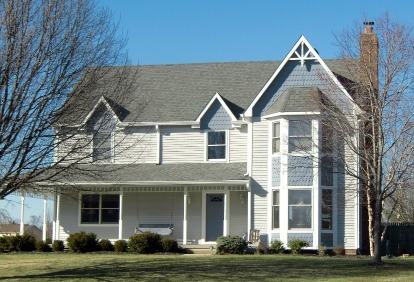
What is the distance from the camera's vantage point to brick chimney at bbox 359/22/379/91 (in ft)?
85.9

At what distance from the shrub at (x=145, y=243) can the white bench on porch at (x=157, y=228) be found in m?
3.17

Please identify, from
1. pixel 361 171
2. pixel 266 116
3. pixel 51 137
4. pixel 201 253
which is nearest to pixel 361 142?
pixel 361 171

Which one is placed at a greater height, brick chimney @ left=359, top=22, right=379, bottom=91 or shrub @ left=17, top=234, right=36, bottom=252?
brick chimney @ left=359, top=22, right=379, bottom=91

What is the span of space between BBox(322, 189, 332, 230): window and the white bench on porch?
7.28 metres

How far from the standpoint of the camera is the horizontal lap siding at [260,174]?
108 ft

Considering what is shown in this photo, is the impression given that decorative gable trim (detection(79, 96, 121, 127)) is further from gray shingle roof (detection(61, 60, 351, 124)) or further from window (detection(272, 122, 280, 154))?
window (detection(272, 122, 280, 154))

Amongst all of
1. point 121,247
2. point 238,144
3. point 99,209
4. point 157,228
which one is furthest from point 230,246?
point 99,209

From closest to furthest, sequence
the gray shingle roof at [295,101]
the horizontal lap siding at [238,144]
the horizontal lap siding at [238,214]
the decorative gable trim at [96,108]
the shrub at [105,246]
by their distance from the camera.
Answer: the decorative gable trim at [96,108] < the gray shingle roof at [295,101] < the shrub at [105,246] < the horizontal lap siding at [238,214] < the horizontal lap siding at [238,144]

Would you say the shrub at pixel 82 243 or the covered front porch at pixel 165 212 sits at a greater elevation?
the covered front porch at pixel 165 212

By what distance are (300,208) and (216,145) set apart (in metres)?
5.71

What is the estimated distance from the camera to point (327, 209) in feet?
104

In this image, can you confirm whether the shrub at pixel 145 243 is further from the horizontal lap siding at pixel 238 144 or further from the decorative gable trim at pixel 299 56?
the decorative gable trim at pixel 299 56

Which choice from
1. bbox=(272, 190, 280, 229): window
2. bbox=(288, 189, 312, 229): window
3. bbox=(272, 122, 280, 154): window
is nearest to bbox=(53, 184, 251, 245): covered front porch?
bbox=(272, 190, 280, 229): window

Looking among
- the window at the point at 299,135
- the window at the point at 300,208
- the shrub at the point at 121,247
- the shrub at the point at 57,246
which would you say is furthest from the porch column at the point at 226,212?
the shrub at the point at 57,246
